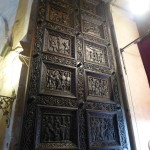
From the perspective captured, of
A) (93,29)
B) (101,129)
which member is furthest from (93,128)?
(93,29)

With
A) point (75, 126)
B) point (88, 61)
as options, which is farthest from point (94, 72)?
point (75, 126)

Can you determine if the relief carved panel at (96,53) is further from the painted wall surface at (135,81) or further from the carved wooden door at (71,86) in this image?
the painted wall surface at (135,81)

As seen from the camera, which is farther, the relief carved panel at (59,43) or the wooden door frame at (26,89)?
the relief carved panel at (59,43)

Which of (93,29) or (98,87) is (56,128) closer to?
(98,87)

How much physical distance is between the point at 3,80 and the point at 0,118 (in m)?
0.32

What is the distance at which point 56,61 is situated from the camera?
1.21 m

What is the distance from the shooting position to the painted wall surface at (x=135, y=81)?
1366 millimetres

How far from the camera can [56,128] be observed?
101cm

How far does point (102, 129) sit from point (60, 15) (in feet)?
3.61

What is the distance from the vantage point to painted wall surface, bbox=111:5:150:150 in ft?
4.48

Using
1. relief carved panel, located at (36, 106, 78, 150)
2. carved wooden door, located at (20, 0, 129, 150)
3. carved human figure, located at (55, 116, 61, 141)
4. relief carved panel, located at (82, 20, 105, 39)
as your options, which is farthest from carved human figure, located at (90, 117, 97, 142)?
relief carved panel, located at (82, 20, 105, 39)

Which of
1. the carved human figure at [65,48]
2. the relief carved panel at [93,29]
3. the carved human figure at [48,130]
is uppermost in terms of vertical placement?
the relief carved panel at [93,29]

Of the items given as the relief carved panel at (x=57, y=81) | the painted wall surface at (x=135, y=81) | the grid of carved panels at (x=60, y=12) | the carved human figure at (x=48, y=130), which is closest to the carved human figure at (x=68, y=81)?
the relief carved panel at (x=57, y=81)

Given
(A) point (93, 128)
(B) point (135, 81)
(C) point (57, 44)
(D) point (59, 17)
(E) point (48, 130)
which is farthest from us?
(B) point (135, 81)
